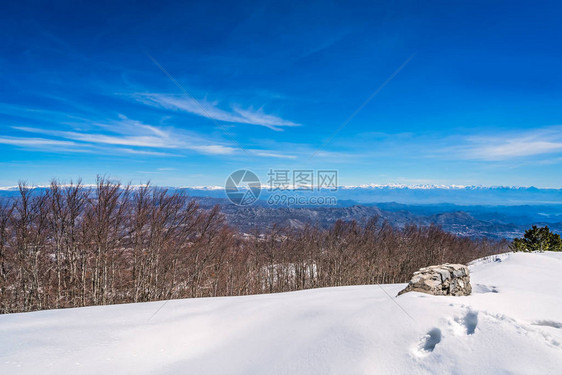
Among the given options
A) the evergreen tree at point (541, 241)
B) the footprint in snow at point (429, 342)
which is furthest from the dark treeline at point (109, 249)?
the evergreen tree at point (541, 241)

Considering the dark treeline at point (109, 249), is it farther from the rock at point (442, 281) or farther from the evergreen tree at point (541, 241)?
the evergreen tree at point (541, 241)

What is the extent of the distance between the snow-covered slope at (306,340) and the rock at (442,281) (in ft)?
5.40

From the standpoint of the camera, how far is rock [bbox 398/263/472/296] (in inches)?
305

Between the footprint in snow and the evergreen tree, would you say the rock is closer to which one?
the footprint in snow

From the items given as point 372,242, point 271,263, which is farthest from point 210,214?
point 372,242

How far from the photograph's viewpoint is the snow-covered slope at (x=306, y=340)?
346cm

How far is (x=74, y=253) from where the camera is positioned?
1695 cm

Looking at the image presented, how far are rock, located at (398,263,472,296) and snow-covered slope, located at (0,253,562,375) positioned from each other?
1.65m

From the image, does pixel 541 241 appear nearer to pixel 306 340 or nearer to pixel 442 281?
pixel 442 281

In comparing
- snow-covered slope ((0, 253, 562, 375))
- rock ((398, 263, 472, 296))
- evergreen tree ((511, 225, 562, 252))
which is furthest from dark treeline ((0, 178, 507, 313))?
evergreen tree ((511, 225, 562, 252))

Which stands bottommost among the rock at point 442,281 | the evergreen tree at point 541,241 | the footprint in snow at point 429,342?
the evergreen tree at point 541,241

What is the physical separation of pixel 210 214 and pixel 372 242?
2747 centimetres

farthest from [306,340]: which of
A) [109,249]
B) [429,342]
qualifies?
[109,249]

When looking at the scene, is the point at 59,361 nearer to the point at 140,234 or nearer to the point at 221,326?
the point at 221,326
